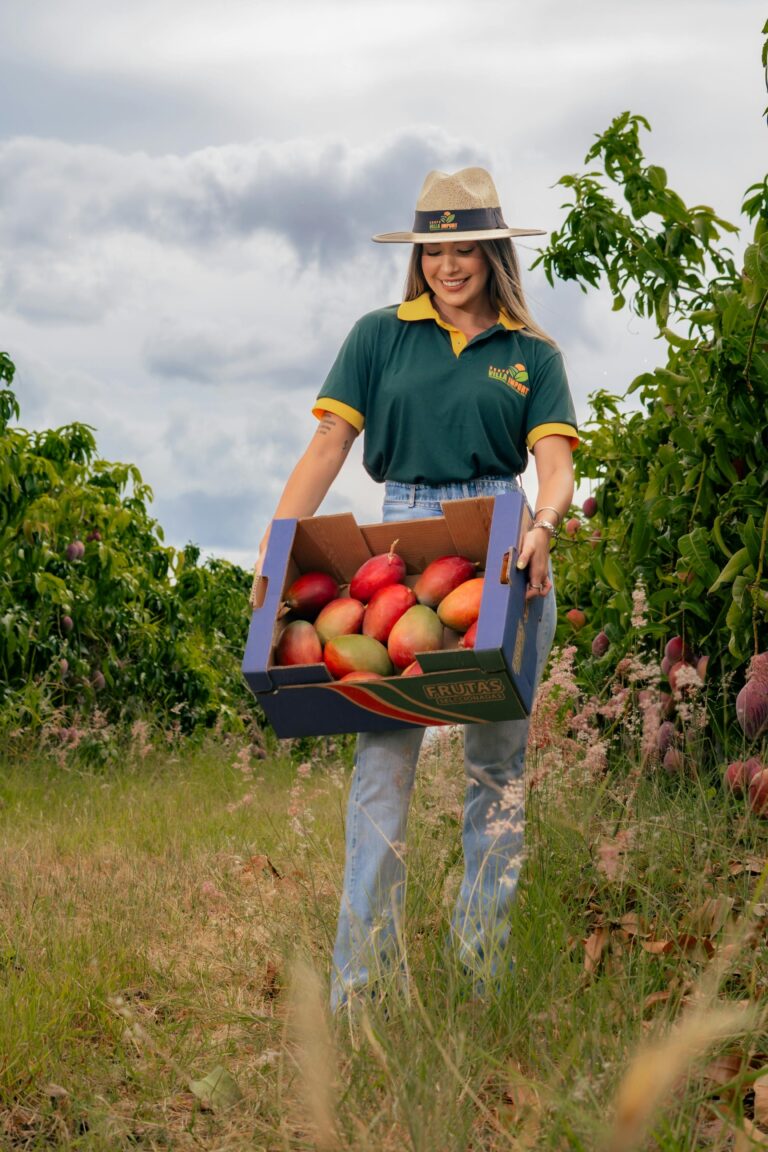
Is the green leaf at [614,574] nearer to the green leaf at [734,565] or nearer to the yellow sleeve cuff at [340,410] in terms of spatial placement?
the green leaf at [734,565]

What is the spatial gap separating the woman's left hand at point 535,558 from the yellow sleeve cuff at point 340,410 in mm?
607

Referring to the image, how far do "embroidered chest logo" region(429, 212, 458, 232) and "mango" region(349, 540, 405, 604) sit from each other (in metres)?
0.76

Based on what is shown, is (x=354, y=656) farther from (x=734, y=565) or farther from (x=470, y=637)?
(x=734, y=565)

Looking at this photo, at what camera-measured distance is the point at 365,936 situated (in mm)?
2686

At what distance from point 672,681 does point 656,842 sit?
1.97 feet

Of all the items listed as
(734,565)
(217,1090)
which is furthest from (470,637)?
(734,565)

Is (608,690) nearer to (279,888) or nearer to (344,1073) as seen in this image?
(279,888)

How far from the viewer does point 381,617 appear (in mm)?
2619

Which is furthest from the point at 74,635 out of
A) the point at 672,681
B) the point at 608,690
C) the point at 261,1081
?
the point at 261,1081

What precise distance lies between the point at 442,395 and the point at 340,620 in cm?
60

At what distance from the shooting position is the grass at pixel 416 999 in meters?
1.95

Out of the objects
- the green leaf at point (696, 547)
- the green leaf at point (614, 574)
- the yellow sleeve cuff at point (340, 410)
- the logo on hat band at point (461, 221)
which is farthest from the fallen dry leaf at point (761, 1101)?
the green leaf at point (614, 574)

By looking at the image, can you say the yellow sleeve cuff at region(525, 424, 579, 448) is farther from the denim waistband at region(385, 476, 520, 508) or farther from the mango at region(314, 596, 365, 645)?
the mango at region(314, 596, 365, 645)

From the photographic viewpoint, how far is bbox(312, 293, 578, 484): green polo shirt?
288 cm
